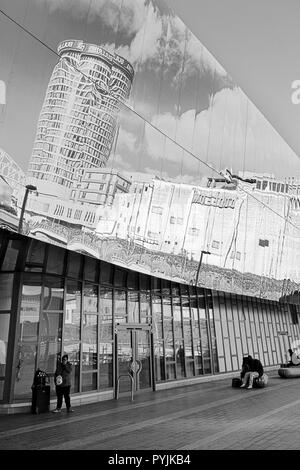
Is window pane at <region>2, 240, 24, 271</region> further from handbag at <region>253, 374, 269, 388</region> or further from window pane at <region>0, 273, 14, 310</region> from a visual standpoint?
handbag at <region>253, 374, 269, 388</region>

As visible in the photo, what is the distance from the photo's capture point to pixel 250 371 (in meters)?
19.3

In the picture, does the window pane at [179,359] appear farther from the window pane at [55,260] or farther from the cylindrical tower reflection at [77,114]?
the cylindrical tower reflection at [77,114]

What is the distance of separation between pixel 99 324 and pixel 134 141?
6.04 m

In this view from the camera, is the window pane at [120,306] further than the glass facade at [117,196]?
Yes

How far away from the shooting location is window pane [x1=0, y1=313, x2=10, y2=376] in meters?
12.8

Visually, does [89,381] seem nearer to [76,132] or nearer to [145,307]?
[145,307]

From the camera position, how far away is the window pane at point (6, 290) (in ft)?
43.5

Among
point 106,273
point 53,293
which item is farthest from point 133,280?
point 53,293

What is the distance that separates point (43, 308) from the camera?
45.4ft

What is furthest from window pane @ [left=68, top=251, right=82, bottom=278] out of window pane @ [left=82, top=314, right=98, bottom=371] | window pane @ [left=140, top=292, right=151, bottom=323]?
window pane @ [left=140, top=292, right=151, bottom=323]

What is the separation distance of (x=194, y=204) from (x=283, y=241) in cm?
1338

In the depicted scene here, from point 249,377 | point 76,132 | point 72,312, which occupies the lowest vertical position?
point 249,377

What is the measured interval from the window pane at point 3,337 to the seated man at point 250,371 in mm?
9853

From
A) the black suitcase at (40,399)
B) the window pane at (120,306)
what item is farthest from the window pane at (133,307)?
the black suitcase at (40,399)
